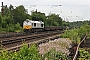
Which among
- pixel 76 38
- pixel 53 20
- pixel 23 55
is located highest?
pixel 23 55

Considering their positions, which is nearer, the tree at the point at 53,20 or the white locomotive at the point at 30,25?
the white locomotive at the point at 30,25

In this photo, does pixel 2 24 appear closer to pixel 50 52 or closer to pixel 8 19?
pixel 8 19

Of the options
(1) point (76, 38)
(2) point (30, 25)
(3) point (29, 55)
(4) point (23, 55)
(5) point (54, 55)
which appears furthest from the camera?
(2) point (30, 25)

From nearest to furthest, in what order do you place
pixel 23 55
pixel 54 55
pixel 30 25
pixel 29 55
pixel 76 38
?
pixel 29 55 < pixel 23 55 < pixel 54 55 < pixel 76 38 < pixel 30 25

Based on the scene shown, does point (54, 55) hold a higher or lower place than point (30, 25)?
higher

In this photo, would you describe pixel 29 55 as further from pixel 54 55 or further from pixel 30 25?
pixel 30 25

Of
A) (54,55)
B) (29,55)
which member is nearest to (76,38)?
(54,55)

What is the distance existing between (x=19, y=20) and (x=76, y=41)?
44581 millimetres

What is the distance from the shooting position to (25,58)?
701cm

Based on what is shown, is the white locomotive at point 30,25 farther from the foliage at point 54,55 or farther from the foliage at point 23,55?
the foliage at point 23,55

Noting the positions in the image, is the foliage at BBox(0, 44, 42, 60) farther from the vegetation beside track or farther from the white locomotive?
the white locomotive

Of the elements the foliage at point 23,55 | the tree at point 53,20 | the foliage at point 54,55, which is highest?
the foliage at point 23,55

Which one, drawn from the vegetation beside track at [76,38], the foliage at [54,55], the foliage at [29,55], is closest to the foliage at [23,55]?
the foliage at [29,55]

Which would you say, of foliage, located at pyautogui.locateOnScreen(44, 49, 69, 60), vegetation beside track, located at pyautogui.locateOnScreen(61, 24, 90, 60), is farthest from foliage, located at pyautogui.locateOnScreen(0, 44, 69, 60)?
vegetation beside track, located at pyautogui.locateOnScreen(61, 24, 90, 60)
